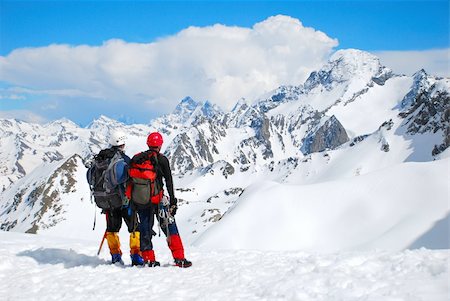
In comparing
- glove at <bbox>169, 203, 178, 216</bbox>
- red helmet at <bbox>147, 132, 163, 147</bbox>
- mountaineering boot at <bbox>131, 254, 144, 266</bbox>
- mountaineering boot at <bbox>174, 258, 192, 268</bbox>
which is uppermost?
red helmet at <bbox>147, 132, 163, 147</bbox>

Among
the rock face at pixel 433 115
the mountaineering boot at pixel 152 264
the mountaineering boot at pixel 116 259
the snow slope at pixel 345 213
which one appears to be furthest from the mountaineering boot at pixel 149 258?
the rock face at pixel 433 115

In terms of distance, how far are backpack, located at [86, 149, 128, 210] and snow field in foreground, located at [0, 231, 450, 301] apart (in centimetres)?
178

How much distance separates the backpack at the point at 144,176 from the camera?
34.8ft

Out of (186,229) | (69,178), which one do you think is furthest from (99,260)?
(69,178)

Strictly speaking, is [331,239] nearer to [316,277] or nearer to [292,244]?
[292,244]

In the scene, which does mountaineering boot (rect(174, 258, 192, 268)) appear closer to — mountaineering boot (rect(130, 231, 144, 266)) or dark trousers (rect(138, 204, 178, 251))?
dark trousers (rect(138, 204, 178, 251))

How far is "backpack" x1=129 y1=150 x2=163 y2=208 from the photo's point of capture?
10602 mm

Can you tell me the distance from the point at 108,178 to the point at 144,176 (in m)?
1.07

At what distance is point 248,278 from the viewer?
A: 9281 millimetres

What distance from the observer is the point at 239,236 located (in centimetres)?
3091

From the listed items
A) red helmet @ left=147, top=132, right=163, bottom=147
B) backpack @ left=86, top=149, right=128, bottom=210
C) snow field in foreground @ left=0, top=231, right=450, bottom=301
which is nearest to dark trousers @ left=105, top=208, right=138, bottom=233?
backpack @ left=86, top=149, right=128, bottom=210

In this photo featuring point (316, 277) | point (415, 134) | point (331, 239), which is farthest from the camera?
point (415, 134)

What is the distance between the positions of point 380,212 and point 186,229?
255 ft

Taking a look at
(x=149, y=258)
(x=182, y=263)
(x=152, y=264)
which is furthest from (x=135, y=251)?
(x=182, y=263)
